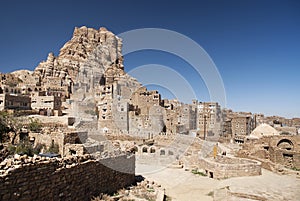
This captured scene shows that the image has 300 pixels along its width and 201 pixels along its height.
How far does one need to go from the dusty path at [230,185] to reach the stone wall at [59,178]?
371 cm

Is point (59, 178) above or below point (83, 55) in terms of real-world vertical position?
below

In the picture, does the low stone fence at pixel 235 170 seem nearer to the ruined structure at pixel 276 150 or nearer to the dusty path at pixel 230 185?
the dusty path at pixel 230 185

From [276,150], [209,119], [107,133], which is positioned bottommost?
[276,150]

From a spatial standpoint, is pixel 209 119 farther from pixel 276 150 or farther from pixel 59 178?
pixel 59 178

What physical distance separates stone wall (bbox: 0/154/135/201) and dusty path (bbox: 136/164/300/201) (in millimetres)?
3709

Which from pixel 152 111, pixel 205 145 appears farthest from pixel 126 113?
pixel 205 145

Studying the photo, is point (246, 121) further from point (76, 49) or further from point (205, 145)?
point (76, 49)

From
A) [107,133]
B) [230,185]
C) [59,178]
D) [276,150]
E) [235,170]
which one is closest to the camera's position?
[59,178]

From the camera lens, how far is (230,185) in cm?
1026

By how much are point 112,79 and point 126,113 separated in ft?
115

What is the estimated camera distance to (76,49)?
7225 centimetres

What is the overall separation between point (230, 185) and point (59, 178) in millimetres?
8253

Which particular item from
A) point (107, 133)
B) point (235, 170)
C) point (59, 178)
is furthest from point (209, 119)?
point (59, 178)

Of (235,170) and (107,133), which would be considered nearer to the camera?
(235,170)
